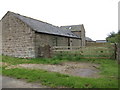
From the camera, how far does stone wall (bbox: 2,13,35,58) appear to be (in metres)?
16.4

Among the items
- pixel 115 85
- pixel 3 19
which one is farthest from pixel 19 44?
pixel 115 85

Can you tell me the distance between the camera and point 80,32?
40.2 meters

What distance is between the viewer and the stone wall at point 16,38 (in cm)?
1638

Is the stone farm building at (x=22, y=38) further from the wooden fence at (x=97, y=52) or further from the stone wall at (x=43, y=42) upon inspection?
the wooden fence at (x=97, y=52)

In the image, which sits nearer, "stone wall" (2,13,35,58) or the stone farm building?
the stone farm building

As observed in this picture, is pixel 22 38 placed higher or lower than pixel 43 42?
higher

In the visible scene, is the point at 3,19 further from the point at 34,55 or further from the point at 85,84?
the point at 85,84

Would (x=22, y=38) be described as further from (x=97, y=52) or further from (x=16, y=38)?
(x=97, y=52)

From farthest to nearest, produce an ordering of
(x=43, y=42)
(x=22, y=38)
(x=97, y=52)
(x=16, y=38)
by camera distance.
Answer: (x=43, y=42) < (x=16, y=38) < (x=22, y=38) < (x=97, y=52)

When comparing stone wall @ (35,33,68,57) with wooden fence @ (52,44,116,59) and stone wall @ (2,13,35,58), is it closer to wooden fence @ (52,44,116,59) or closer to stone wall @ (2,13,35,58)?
stone wall @ (2,13,35,58)

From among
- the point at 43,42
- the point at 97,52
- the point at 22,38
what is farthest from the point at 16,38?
the point at 97,52

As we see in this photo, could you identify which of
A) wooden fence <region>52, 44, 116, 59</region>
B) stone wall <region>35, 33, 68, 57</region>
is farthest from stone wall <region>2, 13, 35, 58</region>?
wooden fence <region>52, 44, 116, 59</region>

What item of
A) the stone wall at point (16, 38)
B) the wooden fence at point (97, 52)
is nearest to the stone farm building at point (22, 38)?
the stone wall at point (16, 38)

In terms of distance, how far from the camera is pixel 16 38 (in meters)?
17.5
